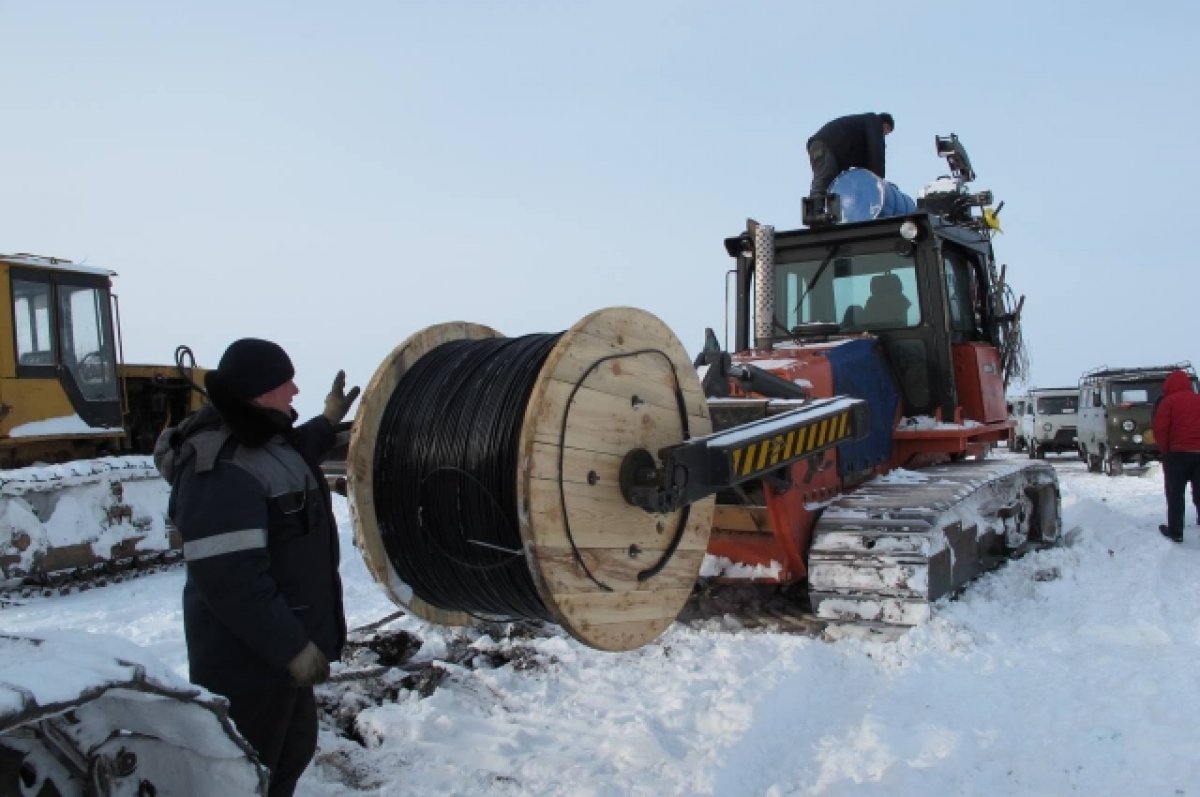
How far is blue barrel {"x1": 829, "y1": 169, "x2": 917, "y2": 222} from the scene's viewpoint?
25.6ft

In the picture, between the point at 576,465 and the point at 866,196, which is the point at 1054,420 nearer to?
the point at 866,196

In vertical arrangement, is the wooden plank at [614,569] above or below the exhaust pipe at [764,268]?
below

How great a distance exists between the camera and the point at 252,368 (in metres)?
3.21

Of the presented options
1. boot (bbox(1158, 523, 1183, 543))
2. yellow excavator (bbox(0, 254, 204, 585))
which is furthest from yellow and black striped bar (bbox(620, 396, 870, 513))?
boot (bbox(1158, 523, 1183, 543))

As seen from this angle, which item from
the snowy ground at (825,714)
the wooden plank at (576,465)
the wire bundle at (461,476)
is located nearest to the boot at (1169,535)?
the snowy ground at (825,714)

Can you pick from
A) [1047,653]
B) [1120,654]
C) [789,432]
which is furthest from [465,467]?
[1120,654]

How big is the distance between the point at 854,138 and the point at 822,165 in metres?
0.36

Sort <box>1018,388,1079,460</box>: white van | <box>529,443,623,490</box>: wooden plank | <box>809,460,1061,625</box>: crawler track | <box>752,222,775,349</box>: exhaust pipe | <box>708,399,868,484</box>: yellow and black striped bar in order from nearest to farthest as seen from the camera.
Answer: <box>529,443,623,490</box>: wooden plank
<box>708,399,868,484</box>: yellow and black striped bar
<box>809,460,1061,625</box>: crawler track
<box>752,222,775,349</box>: exhaust pipe
<box>1018,388,1079,460</box>: white van

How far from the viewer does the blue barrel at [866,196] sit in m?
7.79

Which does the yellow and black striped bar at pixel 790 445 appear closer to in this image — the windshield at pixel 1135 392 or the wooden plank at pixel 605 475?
the wooden plank at pixel 605 475

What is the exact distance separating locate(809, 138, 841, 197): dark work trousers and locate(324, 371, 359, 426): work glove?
5372 millimetres

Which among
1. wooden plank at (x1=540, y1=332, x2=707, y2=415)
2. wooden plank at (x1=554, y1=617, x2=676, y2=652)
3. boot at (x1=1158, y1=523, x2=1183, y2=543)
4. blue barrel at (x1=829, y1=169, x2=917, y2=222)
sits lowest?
boot at (x1=1158, y1=523, x2=1183, y2=543)

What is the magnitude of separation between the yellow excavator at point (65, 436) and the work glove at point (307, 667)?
637 centimetres

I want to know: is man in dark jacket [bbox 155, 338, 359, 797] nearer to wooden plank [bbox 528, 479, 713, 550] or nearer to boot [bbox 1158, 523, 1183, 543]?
wooden plank [bbox 528, 479, 713, 550]
